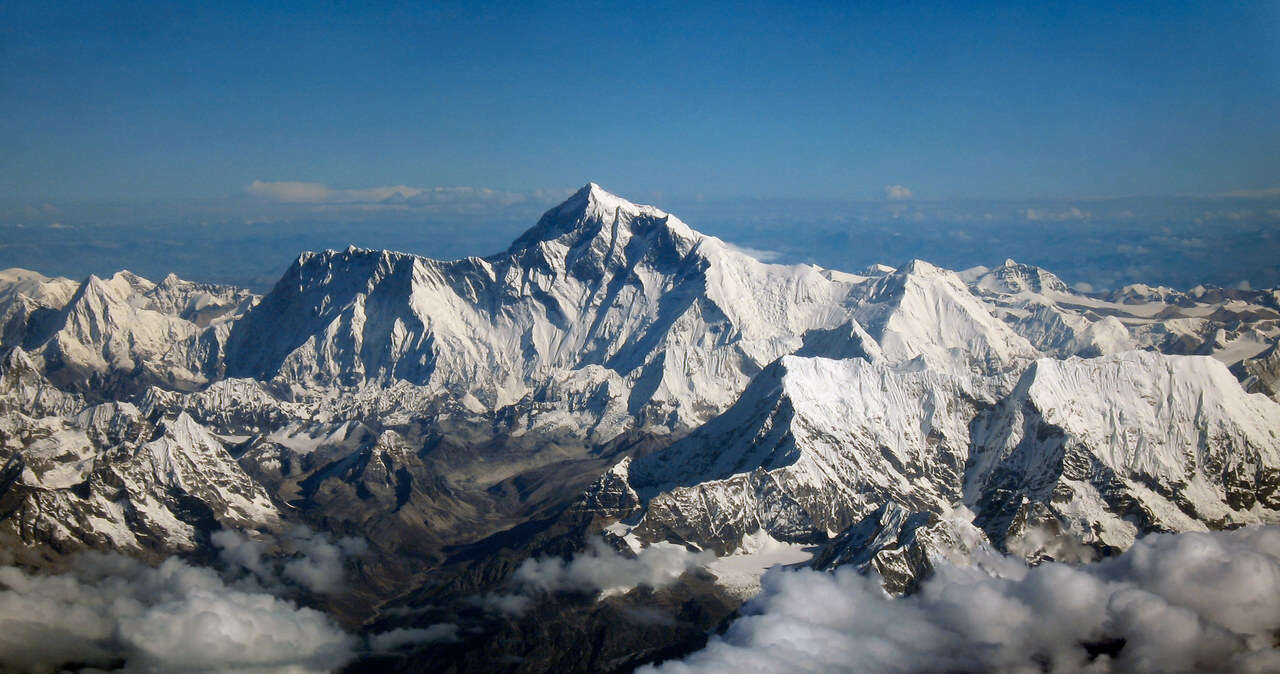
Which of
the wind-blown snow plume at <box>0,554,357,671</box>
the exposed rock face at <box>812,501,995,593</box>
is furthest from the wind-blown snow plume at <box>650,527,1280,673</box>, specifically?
the wind-blown snow plume at <box>0,554,357,671</box>

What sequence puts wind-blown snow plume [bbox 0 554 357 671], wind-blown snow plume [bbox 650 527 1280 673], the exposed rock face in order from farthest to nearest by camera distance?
wind-blown snow plume [bbox 0 554 357 671] < the exposed rock face < wind-blown snow plume [bbox 650 527 1280 673]

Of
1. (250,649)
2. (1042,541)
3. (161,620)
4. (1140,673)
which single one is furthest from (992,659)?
(161,620)

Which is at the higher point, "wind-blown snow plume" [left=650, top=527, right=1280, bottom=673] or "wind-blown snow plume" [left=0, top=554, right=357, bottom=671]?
"wind-blown snow plume" [left=650, top=527, right=1280, bottom=673]

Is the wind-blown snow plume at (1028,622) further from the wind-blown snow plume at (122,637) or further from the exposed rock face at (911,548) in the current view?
the wind-blown snow plume at (122,637)

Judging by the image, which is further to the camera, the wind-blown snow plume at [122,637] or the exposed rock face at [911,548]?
the wind-blown snow plume at [122,637]

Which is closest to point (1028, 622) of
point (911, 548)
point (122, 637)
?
point (911, 548)

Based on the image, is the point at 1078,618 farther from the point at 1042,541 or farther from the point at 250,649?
the point at 250,649

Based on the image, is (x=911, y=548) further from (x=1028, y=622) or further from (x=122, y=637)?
(x=122, y=637)

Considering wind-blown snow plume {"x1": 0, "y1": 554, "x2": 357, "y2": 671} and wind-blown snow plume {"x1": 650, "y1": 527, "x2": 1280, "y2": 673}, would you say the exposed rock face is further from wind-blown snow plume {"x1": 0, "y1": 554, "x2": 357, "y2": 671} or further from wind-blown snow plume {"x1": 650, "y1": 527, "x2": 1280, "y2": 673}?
wind-blown snow plume {"x1": 0, "y1": 554, "x2": 357, "y2": 671}

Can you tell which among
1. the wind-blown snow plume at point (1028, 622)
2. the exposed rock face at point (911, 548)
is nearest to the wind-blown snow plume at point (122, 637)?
the wind-blown snow plume at point (1028, 622)
